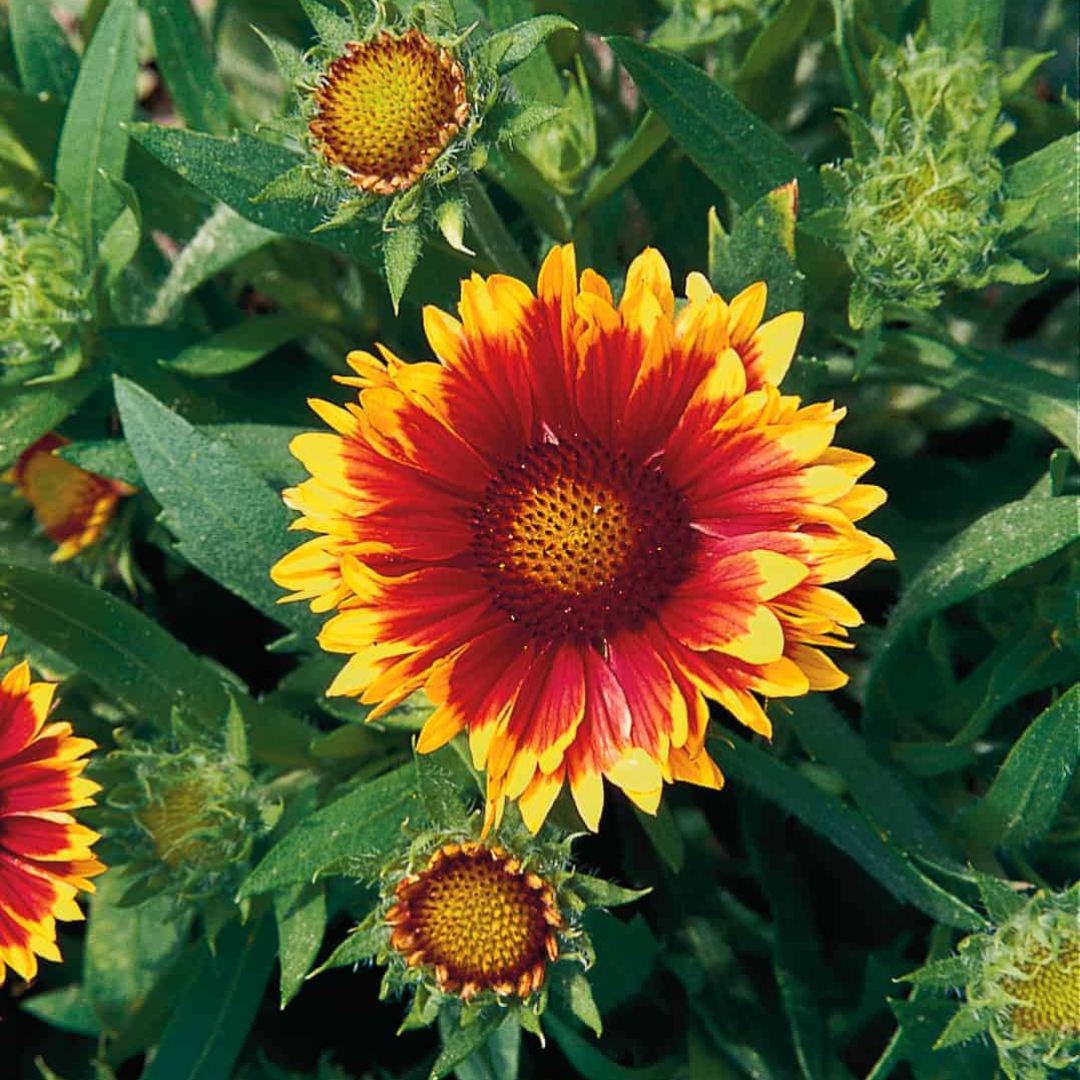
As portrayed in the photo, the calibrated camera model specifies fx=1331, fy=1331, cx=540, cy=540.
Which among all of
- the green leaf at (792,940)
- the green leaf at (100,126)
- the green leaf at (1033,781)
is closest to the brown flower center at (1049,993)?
the green leaf at (1033,781)

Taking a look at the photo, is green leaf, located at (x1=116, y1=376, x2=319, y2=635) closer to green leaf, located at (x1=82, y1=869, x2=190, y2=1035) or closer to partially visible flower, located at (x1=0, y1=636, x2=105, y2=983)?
partially visible flower, located at (x1=0, y1=636, x2=105, y2=983)

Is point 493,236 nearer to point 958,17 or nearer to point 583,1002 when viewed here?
point 958,17

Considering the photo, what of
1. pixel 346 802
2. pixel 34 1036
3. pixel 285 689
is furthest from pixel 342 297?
pixel 34 1036

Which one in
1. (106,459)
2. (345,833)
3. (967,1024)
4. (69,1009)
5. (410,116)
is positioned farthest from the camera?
(69,1009)

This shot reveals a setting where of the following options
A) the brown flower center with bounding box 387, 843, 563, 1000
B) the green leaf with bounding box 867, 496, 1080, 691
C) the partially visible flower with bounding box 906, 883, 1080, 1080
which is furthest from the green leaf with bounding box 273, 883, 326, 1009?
the green leaf with bounding box 867, 496, 1080, 691

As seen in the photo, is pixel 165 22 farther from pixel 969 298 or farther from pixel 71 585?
pixel 969 298

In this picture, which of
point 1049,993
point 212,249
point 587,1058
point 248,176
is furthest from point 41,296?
point 1049,993

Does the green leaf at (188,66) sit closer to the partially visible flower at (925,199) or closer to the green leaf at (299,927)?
the partially visible flower at (925,199)
